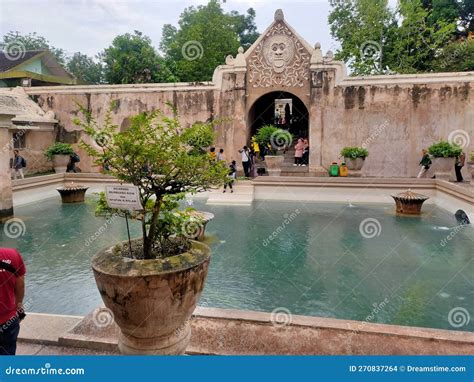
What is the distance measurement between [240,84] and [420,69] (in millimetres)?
12887

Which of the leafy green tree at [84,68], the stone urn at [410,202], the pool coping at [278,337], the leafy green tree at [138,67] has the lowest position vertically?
the pool coping at [278,337]

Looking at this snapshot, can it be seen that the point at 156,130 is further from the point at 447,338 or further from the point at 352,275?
the point at 352,275

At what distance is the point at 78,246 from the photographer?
7008 millimetres

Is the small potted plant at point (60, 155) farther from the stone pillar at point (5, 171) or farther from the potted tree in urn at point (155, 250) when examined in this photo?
the potted tree in urn at point (155, 250)

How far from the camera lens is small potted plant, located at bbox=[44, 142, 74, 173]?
14047 millimetres

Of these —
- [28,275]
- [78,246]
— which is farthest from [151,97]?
[28,275]

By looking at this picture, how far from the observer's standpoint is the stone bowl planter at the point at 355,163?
42.1ft
